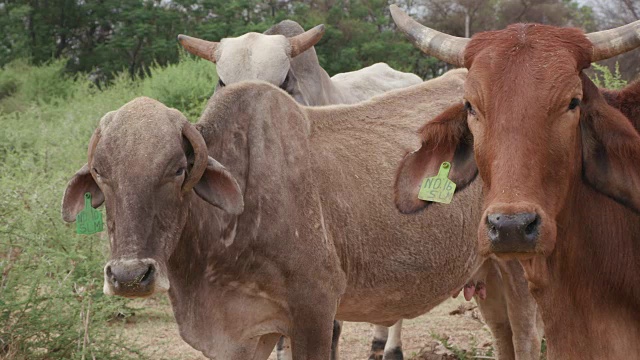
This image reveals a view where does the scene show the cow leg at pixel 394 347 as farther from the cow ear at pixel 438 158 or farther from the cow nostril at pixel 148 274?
the cow nostril at pixel 148 274

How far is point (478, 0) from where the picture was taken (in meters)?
33.6

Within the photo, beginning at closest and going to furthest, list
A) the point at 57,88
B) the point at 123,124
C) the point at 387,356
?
the point at 123,124 → the point at 387,356 → the point at 57,88

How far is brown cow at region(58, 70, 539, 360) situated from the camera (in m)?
4.52

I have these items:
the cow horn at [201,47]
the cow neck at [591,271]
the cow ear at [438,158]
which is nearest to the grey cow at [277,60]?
the cow horn at [201,47]

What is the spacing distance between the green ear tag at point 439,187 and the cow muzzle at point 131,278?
133 cm

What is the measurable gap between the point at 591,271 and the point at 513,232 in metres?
0.80

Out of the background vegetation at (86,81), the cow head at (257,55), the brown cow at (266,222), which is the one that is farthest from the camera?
the cow head at (257,55)

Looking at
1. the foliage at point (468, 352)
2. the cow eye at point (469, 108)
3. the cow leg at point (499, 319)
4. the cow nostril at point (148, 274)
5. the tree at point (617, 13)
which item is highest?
the cow eye at point (469, 108)

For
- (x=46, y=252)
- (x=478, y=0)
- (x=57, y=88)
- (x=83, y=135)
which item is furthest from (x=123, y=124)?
(x=478, y=0)

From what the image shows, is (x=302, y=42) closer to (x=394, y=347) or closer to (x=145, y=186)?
(x=394, y=347)

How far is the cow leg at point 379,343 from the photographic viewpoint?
8.33 metres

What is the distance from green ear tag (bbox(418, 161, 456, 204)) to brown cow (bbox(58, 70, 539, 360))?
3.14ft

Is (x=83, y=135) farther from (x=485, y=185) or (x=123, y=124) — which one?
(x=485, y=185)

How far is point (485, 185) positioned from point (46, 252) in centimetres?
392
